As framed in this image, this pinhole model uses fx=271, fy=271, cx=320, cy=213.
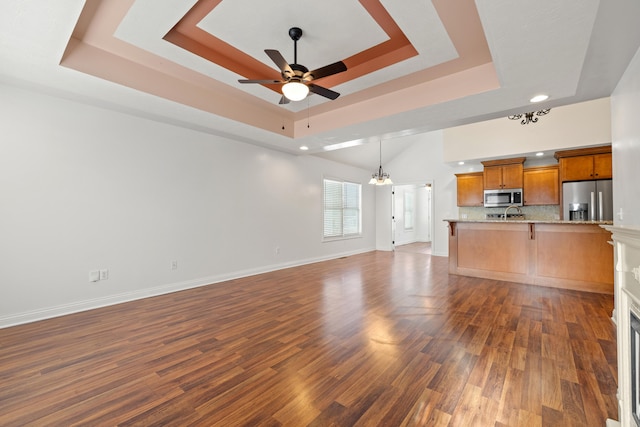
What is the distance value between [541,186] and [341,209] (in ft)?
15.9

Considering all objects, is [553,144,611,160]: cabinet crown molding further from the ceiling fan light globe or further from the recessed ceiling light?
the ceiling fan light globe

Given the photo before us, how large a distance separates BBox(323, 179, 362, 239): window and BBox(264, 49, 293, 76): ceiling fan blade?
4915mm

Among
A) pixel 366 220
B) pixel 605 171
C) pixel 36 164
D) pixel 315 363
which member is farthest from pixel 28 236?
pixel 605 171

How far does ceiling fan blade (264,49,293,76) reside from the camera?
229 cm

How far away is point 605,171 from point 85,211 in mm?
9044

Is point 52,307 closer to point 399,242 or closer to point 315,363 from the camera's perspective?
point 315,363

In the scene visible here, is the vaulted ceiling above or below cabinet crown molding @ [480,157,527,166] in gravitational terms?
above

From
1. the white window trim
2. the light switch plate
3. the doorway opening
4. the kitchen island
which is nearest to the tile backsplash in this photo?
the kitchen island

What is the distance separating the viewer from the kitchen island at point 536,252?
409 cm

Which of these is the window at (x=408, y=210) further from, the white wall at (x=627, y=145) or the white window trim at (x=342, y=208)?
the white wall at (x=627, y=145)

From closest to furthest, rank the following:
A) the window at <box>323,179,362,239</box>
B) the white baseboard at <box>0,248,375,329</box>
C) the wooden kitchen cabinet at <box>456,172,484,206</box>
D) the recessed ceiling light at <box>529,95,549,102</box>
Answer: the white baseboard at <box>0,248,375,329</box> < the recessed ceiling light at <box>529,95,549,102</box> < the wooden kitchen cabinet at <box>456,172,484,206</box> < the window at <box>323,179,362,239</box>

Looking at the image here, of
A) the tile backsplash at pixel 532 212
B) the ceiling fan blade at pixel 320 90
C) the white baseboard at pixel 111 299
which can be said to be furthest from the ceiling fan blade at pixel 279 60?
the tile backsplash at pixel 532 212

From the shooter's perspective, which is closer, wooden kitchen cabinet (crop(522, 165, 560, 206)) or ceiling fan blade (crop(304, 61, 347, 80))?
ceiling fan blade (crop(304, 61, 347, 80))

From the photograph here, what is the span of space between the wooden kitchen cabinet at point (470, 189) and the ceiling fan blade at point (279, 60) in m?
6.36
